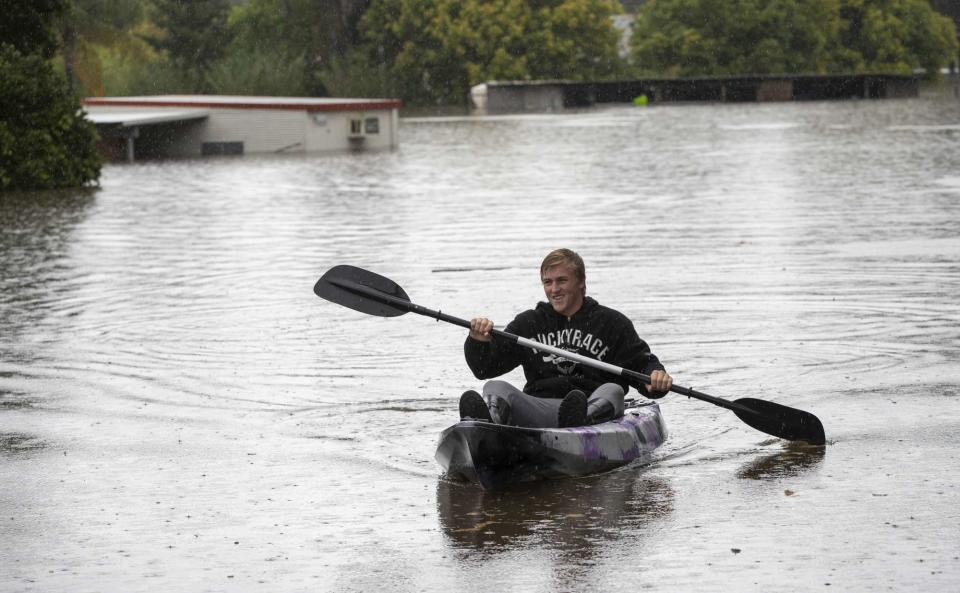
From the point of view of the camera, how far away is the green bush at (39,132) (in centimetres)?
3234

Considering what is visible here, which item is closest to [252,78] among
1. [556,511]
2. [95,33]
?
[95,33]

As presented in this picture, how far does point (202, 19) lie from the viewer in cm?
8750

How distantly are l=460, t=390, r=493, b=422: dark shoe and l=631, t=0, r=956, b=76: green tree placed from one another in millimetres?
90394

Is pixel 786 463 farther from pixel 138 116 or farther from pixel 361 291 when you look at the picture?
pixel 138 116

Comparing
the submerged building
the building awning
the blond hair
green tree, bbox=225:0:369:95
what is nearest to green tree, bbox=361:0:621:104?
green tree, bbox=225:0:369:95

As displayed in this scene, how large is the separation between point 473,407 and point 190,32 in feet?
264

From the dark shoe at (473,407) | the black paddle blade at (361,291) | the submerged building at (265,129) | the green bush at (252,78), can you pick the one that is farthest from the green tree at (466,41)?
the dark shoe at (473,407)

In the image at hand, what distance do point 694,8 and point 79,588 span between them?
93.5 m

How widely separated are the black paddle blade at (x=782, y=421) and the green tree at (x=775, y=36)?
89132mm

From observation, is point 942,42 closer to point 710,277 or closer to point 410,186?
point 410,186

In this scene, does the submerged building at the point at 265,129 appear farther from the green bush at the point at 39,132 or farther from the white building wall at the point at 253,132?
the green bush at the point at 39,132

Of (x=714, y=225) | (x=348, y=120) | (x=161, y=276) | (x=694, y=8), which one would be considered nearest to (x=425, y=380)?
(x=161, y=276)

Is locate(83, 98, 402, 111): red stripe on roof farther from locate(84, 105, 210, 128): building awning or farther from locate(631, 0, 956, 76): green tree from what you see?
locate(631, 0, 956, 76): green tree

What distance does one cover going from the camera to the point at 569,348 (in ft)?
29.6
